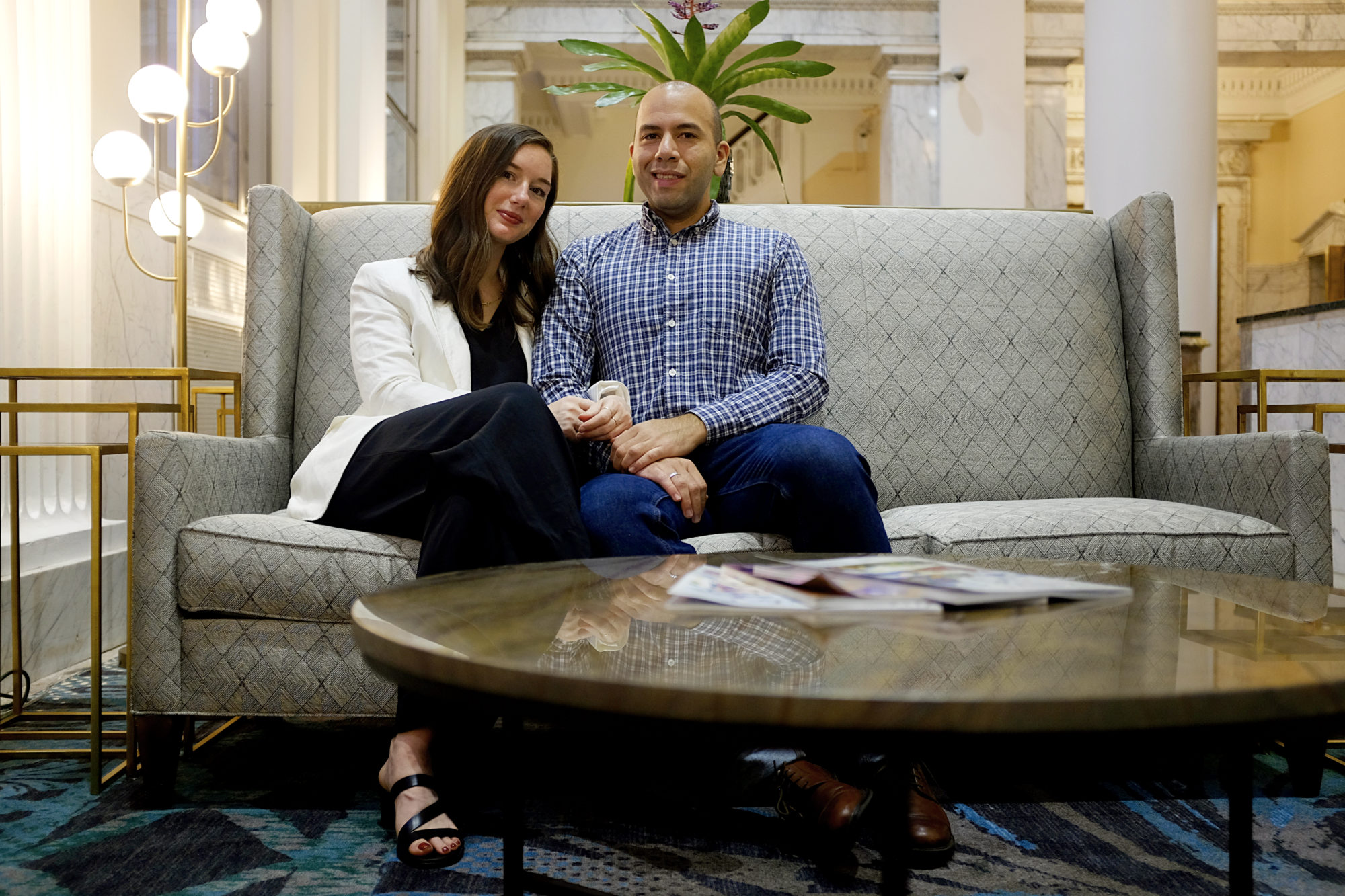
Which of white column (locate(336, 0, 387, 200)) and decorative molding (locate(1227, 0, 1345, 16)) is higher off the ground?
decorative molding (locate(1227, 0, 1345, 16))

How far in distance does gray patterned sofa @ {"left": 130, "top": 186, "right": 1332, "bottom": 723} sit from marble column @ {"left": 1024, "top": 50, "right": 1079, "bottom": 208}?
466 cm

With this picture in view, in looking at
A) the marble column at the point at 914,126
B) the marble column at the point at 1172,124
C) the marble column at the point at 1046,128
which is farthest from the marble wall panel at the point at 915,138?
the marble column at the point at 1172,124

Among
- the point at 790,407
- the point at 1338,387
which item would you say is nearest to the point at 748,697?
the point at 790,407

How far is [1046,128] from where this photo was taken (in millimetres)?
6508

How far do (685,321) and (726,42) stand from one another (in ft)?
2.95

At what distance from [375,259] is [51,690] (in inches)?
43.3

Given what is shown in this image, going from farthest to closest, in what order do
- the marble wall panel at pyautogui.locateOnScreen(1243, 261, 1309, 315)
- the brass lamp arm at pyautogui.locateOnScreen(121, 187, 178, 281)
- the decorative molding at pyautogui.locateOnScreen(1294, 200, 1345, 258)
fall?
the marble wall panel at pyautogui.locateOnScreen(1243, 261, 1309, 315) < the decorative molding at pyautogui.locateOnScreen(1294, 200, 1345, 258) < the brass lamp arm at pyautogui.locateOnScreen(121, 187, 178, 281)

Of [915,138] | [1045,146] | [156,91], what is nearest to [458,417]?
[156,91]

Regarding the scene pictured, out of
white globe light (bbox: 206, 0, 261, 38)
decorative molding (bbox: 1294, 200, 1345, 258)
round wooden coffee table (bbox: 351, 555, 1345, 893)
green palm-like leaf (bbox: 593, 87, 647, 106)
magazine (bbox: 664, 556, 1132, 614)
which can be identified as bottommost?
round wooden coffee table (bbox: 351, 555, 1345, 893)

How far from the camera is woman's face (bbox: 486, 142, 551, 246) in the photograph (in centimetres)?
183

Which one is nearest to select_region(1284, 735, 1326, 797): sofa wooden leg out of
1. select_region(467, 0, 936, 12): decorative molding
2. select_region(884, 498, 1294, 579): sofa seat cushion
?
select_region(884, 498, 1294, 579): sofa seat cushion

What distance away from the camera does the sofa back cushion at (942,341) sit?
77.7 inches

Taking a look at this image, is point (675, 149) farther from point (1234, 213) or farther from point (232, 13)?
point (1234, 213)

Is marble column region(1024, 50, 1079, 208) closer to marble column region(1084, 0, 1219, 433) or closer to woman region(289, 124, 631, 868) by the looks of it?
marble column region(1084, 0, 1219, 433)
